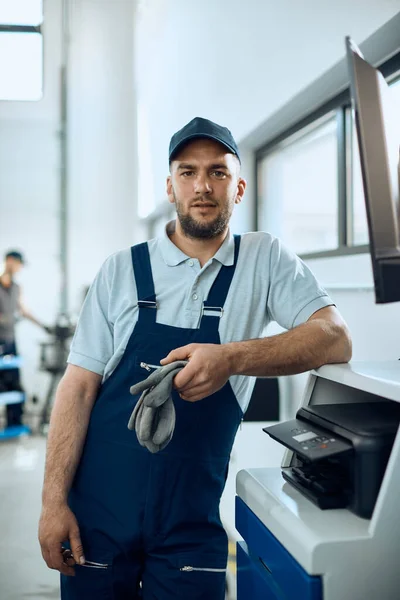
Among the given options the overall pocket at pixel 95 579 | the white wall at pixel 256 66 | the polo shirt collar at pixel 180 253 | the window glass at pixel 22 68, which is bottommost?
the overall pocket at pixel 95 579

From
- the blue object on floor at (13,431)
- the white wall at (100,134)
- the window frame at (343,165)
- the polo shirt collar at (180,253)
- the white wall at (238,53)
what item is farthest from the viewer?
the white wall at (100,134)

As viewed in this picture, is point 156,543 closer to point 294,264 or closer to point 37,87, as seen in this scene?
point 294,264

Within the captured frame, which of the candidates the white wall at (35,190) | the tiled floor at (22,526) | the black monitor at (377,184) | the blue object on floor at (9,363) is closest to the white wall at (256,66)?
the black monitor at (377,184)

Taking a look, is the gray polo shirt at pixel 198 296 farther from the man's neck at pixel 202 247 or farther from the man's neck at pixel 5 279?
the man's neck at pixel 5 279

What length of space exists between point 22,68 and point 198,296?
603 centimetres

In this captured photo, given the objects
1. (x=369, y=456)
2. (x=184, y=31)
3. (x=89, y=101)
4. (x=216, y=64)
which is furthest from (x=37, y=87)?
(x=369, y=456)

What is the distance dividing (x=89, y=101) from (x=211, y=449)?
234 inches

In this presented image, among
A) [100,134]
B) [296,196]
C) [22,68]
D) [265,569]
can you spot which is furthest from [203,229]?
[22,68]

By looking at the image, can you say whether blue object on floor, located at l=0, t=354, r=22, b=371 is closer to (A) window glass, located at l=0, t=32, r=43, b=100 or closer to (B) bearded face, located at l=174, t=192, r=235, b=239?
(A) window glass, located at l=0, t=32, r=43, b=100

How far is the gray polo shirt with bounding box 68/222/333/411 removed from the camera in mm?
1248

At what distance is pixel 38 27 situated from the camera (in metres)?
6.22

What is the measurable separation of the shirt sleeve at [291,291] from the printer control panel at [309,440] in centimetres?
27

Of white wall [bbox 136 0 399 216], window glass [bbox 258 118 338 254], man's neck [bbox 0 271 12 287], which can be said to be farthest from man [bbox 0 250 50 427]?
window glass [bbox 258 118 338 254]

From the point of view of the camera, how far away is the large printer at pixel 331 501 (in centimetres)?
79
